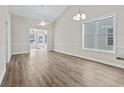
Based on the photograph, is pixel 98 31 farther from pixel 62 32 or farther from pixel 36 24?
pixel 36 24

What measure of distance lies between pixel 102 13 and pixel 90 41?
1.90 metres

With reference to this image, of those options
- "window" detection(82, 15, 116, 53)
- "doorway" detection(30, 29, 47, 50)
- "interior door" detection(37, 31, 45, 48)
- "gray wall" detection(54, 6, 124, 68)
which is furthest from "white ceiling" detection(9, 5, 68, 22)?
"interior door" detection(37, 31, 45, 48)

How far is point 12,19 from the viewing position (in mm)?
8844

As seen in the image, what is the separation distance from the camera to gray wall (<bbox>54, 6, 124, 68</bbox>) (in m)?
4.82

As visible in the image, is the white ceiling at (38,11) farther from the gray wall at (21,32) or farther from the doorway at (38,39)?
the doorway at (38,39)

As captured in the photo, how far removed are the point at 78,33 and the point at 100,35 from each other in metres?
1.79

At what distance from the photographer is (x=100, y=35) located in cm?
623

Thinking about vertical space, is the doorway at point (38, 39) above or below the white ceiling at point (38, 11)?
below

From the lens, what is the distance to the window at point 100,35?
5435mm

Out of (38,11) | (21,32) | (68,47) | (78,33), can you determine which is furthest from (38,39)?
(78,33)

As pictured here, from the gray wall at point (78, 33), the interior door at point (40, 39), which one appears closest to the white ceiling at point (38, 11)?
the gray wall at point (78, 33)

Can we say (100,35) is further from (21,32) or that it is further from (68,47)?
(21,32)

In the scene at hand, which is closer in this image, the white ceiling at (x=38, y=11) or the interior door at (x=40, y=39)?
the white ceiling at (x=38, y=11)

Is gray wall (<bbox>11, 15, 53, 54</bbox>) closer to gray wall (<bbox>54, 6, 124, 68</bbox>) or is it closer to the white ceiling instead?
the white ceiling
